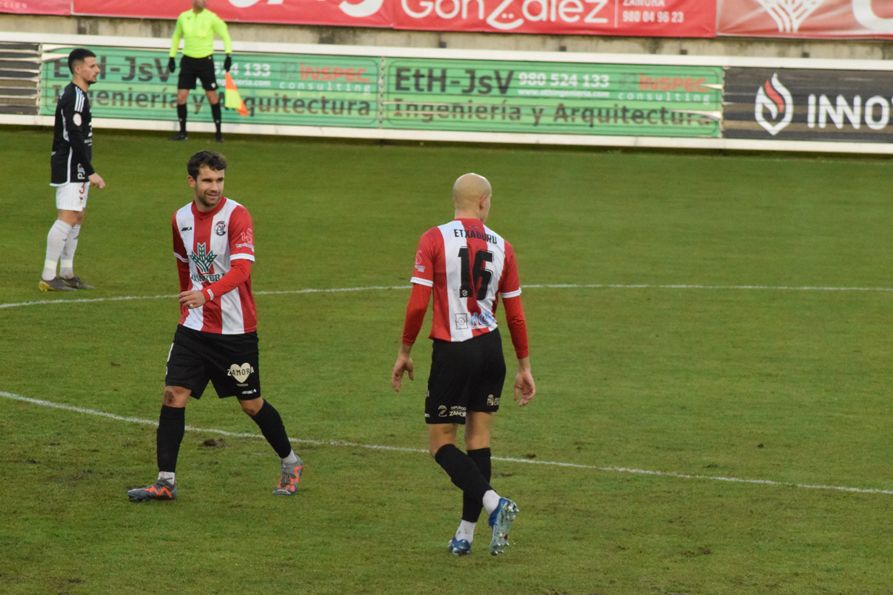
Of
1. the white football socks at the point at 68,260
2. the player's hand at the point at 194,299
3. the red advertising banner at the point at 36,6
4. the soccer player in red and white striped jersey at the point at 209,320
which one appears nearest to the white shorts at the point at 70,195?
the white football socks at the point at 68,260

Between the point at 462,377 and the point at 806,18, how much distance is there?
25.1 meters

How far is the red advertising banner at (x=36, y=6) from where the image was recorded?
30688 mm

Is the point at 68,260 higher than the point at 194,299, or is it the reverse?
the point at 194,299

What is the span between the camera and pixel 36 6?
101ft

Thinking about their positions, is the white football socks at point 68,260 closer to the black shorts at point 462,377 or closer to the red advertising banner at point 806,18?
the black shorts at point 462,377

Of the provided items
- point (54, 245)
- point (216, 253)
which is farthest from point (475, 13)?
point (216, 253)

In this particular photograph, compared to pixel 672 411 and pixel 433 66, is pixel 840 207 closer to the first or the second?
pixel 433 66

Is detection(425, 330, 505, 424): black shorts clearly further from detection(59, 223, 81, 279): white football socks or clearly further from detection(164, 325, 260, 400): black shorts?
detection(59, 223, 81, 279): white football socks

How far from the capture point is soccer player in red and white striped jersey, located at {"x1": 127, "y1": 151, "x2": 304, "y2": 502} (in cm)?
847

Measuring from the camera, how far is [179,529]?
8.02 metres

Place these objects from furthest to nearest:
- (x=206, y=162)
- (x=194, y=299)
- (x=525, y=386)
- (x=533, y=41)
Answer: (x=533, y=41), (x=206, y=162), (x=194, y=299), (x=525, y=386)

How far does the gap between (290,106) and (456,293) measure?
69.0ft

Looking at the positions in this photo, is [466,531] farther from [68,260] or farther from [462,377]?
[68,260]

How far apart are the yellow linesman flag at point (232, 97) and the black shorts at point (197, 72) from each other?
32.6 inches
